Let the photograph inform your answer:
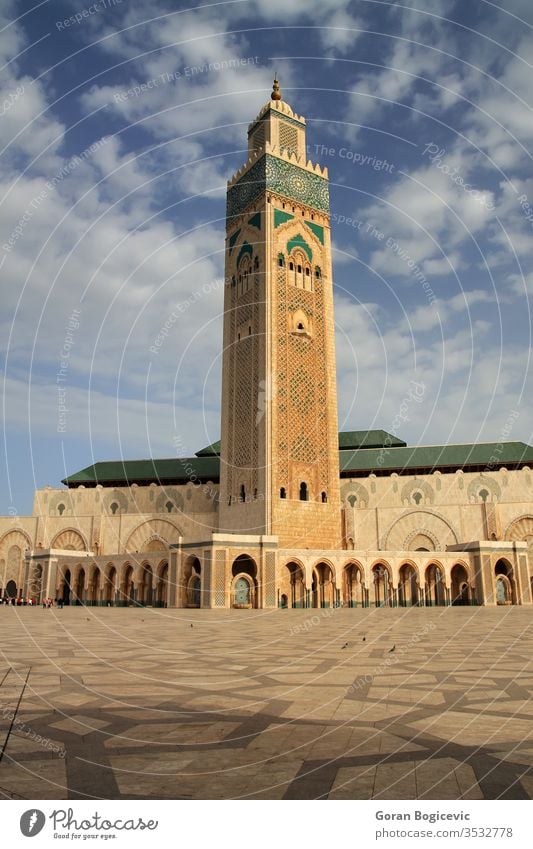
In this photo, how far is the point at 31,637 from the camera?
1252cm

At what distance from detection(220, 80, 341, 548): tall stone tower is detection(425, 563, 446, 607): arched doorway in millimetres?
5506

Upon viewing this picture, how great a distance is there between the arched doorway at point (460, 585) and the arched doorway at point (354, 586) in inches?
209

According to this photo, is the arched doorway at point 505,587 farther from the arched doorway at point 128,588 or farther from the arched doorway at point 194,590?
the arched doorway at point 128,588

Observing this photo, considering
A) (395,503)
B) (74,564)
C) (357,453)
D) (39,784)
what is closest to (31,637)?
(39,784)

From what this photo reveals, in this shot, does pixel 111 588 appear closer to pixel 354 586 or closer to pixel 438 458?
pixel 354 586

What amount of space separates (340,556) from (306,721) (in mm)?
28216

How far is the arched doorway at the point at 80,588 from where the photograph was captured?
38031 millimetres

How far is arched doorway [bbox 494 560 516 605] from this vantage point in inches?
1309

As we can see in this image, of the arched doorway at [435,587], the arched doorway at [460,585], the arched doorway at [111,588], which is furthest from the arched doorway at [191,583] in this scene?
the arched doorway at [460,585]

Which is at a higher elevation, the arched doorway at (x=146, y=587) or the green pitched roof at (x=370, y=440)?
the green pitched roof at (x=370, y=440)

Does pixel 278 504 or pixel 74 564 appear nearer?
pixel 278 504

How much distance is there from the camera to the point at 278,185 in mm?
36219
